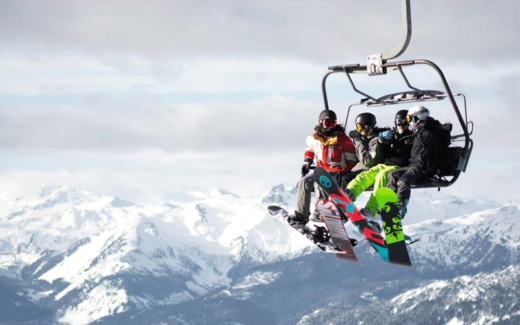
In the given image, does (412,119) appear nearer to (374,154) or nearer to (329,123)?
(374,154)

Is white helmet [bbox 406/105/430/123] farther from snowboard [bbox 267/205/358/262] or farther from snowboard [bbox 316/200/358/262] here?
snowboard [bbox 267/205/358/262]

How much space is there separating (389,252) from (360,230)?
42.8 inches

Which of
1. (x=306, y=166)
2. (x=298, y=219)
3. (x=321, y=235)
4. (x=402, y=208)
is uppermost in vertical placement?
(x=306, y=166)

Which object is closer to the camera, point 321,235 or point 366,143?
point 366,143

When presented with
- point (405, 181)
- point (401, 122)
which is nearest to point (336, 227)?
point (405, 181)

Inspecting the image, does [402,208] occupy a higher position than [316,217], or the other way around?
[402,208]

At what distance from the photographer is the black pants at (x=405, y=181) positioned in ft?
75.3

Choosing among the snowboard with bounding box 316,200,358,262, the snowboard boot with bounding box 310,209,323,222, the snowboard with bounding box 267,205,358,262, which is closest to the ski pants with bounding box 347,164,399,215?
the snowboard with bounding box 316,200,358,262

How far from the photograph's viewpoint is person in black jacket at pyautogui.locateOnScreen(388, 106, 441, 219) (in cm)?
2300

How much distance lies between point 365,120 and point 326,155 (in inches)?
49.3

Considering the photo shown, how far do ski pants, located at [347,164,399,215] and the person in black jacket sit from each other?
255 mm

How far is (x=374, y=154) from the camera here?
77.3 ft

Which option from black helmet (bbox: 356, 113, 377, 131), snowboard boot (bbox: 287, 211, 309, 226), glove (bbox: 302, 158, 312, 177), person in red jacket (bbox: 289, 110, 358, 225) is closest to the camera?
person in red jacket (bbox: 289, 110, 358, 225)

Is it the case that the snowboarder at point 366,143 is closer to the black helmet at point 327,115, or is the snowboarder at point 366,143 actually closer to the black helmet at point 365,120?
the black helmet at point 365,120
